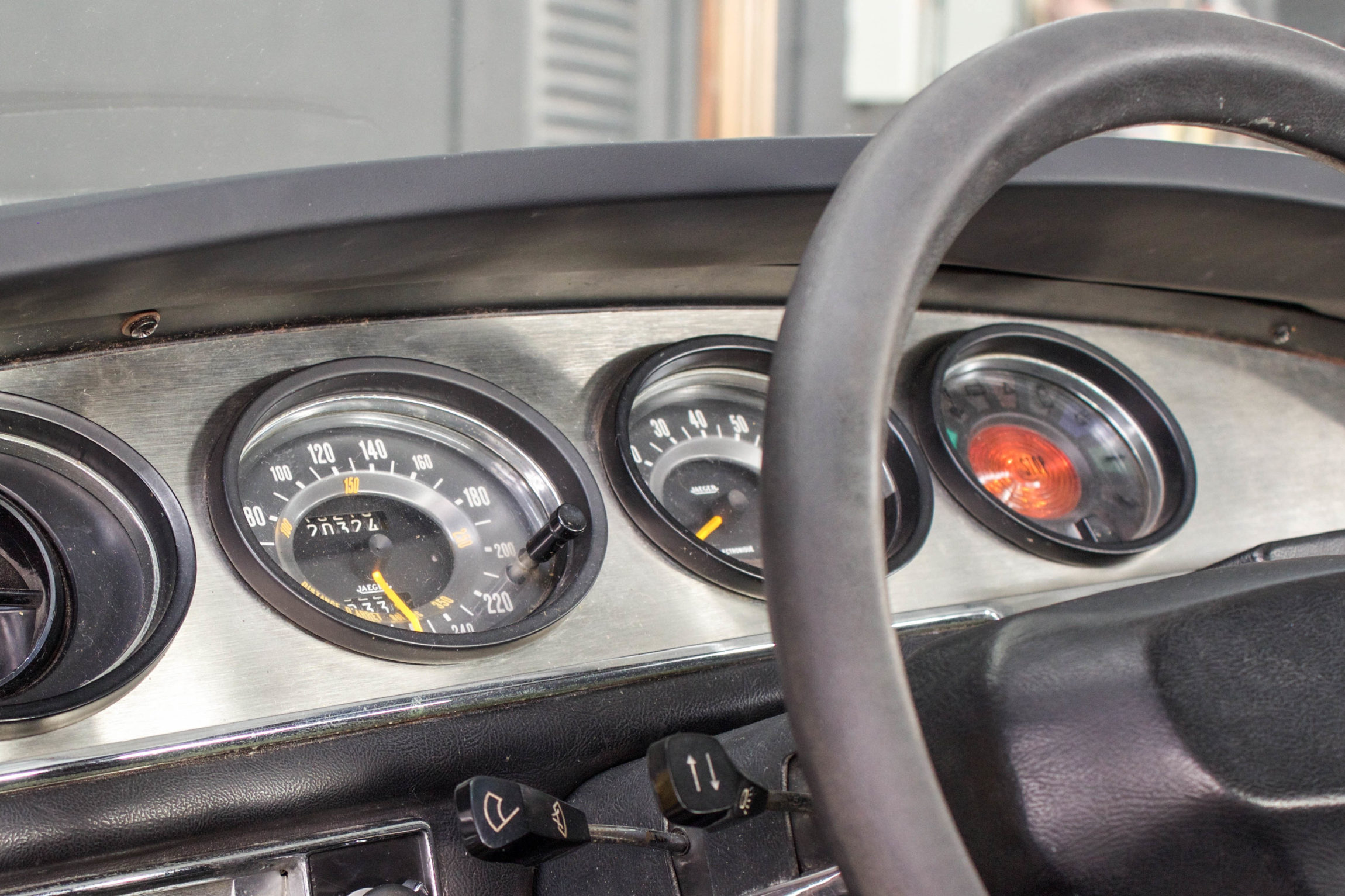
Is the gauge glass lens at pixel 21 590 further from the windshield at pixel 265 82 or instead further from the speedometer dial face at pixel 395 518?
the windshield at pixel 265 82

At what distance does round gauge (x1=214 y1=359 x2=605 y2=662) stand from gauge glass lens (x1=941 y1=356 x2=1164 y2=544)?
0.68 meters

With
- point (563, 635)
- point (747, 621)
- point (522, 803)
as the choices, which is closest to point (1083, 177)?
point (747, 621)

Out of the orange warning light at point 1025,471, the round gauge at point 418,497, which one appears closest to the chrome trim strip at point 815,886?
the round gauge at point 418,497

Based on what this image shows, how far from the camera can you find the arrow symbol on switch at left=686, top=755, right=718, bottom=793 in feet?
2.62

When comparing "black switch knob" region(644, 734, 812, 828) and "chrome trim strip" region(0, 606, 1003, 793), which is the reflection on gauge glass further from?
"black switch knob" region(644, 734, 812, 828)

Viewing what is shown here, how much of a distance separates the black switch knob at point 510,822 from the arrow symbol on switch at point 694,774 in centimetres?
13

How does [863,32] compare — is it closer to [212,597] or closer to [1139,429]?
[1139,429]

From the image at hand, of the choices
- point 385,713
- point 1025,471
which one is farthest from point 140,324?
point 1025,471

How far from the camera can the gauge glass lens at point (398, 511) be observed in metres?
1.39

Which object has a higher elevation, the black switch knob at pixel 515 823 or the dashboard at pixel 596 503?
the dashboard at pixel 596 503

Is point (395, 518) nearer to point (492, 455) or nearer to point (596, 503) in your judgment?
point (492, 455)

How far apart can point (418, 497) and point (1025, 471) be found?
0.96 metres

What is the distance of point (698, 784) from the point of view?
80cm

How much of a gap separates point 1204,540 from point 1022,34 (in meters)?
1.27
